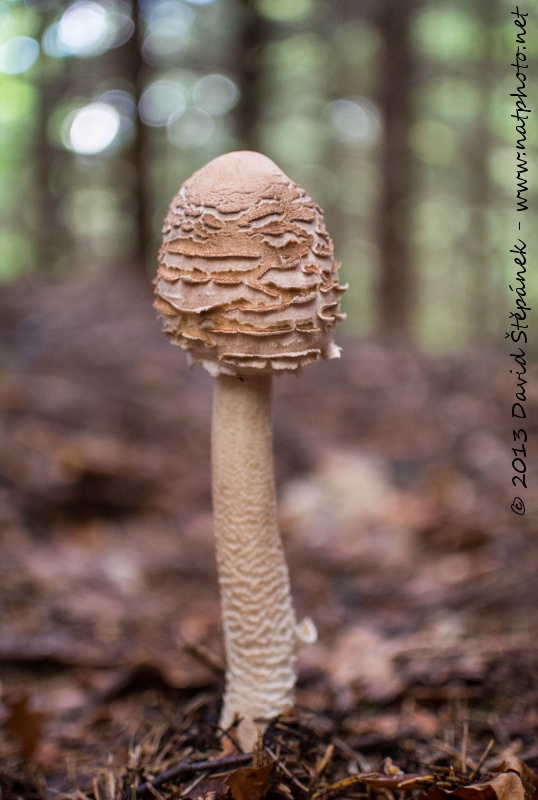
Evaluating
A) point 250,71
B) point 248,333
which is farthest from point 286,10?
point 248,333

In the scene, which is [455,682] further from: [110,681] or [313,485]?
[313,485]

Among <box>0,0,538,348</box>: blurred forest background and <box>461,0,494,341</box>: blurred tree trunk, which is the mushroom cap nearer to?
<box>0,0,538,348</box>: blurred forest background

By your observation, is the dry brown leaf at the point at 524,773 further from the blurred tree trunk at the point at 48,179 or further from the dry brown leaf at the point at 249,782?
the blurred tree trunk at the point at 48,179

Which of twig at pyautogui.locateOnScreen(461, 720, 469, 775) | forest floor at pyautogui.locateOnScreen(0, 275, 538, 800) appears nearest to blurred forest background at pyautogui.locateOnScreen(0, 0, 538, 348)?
forest floor at pyautogui.locateOnScreen(0, 275, 538, 800)

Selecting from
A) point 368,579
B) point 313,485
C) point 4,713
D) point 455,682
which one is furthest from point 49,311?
point 455,682

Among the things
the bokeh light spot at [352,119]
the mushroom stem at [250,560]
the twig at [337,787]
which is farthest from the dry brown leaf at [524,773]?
the bokeh light spot at [352,119]

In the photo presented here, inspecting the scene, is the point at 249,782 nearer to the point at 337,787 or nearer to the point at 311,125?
the point at 337,787
